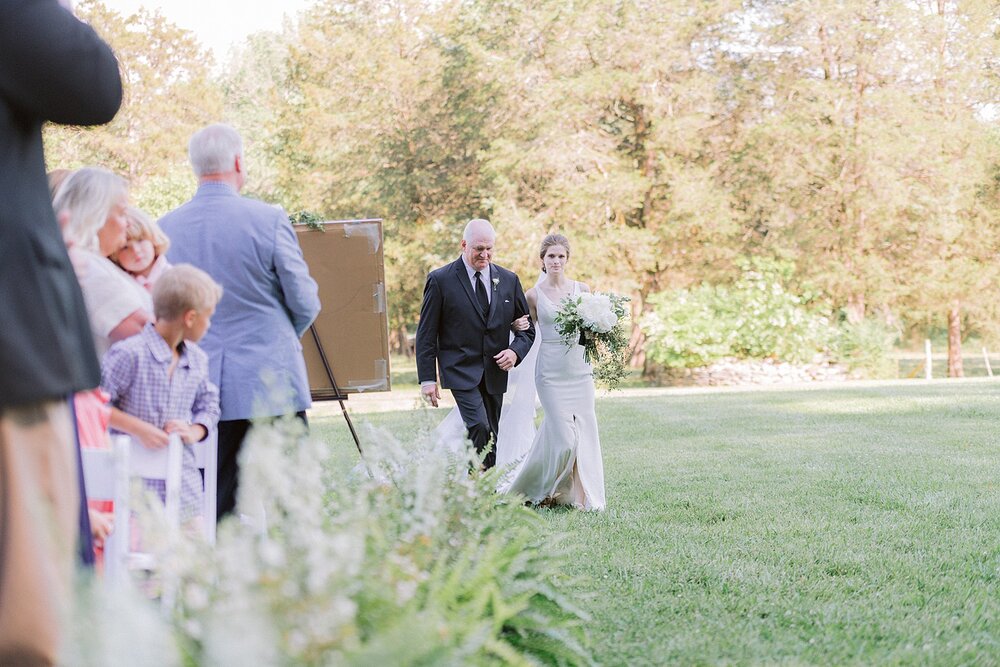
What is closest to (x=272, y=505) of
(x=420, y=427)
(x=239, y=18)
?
(x=420, y=427)

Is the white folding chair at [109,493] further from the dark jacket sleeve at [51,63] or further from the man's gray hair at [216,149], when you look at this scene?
the man's gray hair at [216,149]

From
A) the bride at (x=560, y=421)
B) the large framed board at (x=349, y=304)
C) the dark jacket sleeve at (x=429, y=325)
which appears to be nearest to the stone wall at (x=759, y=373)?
the bride at (x=560, y=421)

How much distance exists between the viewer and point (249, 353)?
526cm

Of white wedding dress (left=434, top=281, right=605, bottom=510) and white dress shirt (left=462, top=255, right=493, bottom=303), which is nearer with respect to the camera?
white dress shirt (left=462, top=255, right=493, bottom=303)

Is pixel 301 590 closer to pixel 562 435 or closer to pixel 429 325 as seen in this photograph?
pixel 429 325

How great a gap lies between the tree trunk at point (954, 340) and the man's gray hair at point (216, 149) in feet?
107

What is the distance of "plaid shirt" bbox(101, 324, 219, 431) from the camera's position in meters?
4.30

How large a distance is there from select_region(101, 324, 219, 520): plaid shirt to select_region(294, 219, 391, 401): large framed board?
4.67 meters

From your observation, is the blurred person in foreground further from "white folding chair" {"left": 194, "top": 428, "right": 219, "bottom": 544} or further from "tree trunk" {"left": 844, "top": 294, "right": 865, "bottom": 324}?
"tree trunk" {"left": 844, "top": 294, "right": 865, "bottom": 324}

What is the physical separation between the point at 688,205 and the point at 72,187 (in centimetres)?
2829

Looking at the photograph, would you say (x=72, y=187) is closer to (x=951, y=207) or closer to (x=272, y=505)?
(x=272, y=505)

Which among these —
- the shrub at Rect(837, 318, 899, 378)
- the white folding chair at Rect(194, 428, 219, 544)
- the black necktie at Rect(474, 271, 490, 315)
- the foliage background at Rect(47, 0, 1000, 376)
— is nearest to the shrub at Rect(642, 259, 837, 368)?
the shrub at Rect(837, 318, 899, 378)

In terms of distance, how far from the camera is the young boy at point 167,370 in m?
4.29

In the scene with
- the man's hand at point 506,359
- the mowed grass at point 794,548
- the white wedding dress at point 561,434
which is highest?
the man's hand at point 506,359
